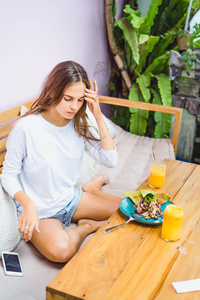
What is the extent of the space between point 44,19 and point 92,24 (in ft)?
2.90

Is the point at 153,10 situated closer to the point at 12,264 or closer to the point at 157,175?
the point at 157,175

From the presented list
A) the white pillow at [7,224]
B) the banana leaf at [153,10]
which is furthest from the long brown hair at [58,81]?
the banana leaf at [153,10]

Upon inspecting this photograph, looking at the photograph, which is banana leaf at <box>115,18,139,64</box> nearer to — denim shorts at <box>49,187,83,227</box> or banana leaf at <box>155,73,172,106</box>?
banana leaf at <box>155,73,172,106</box>

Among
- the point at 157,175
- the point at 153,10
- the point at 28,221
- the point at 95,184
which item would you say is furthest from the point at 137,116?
the point at 28,221

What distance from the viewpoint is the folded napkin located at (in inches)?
37.8

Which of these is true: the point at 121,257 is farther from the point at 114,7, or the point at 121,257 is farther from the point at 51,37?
the point at 114,7

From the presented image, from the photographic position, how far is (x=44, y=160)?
1549 mm

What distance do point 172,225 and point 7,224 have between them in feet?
2.36

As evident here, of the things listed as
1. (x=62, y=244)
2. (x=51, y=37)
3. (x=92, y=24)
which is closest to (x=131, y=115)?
(x=92, y=24)

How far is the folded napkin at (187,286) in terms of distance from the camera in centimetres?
96

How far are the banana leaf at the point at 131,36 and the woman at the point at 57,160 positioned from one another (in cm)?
173

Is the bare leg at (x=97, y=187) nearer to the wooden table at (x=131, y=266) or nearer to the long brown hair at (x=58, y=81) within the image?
the wooden table at (x=131, y=266)

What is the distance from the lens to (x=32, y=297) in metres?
1.23

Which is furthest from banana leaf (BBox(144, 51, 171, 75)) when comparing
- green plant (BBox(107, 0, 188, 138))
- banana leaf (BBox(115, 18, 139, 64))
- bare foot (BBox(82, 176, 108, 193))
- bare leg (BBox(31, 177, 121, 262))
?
bare leg (BBox(31, 177, 121, 262))
